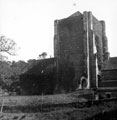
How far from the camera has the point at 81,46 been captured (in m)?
44.3

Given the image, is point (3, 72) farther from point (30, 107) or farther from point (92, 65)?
point (92, 65)

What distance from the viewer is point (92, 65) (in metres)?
42.9

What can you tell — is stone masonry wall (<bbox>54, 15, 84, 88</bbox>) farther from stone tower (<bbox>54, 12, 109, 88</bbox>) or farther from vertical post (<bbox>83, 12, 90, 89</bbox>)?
vertical post (<bbox>83, 12, 90, 89</bbox>)

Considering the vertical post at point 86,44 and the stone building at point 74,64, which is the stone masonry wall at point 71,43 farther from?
the vertical post at point 86,44

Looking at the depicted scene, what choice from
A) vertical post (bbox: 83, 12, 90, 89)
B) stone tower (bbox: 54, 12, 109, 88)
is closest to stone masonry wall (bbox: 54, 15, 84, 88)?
stone tower (bbox: 54, 12, 109, 88)

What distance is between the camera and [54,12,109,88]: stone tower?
42.7m

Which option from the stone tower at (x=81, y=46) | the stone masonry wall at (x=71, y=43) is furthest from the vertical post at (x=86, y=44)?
the stone masonry wall at (x=71, y=43)

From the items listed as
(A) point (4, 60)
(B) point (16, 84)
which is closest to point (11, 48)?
(A) point (4, 60)

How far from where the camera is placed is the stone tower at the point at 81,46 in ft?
140

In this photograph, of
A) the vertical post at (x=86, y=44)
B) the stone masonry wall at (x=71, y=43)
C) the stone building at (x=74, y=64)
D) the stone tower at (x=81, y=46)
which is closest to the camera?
the vertical post at (x=86, y=44)

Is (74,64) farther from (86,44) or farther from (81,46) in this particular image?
(86,44)

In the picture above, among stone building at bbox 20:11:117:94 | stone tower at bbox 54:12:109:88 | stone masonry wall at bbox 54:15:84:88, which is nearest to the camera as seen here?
stone building at bbox 20:11:117:94

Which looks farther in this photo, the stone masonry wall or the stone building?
the stone masonry wall

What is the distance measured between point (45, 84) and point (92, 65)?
1027 cm
